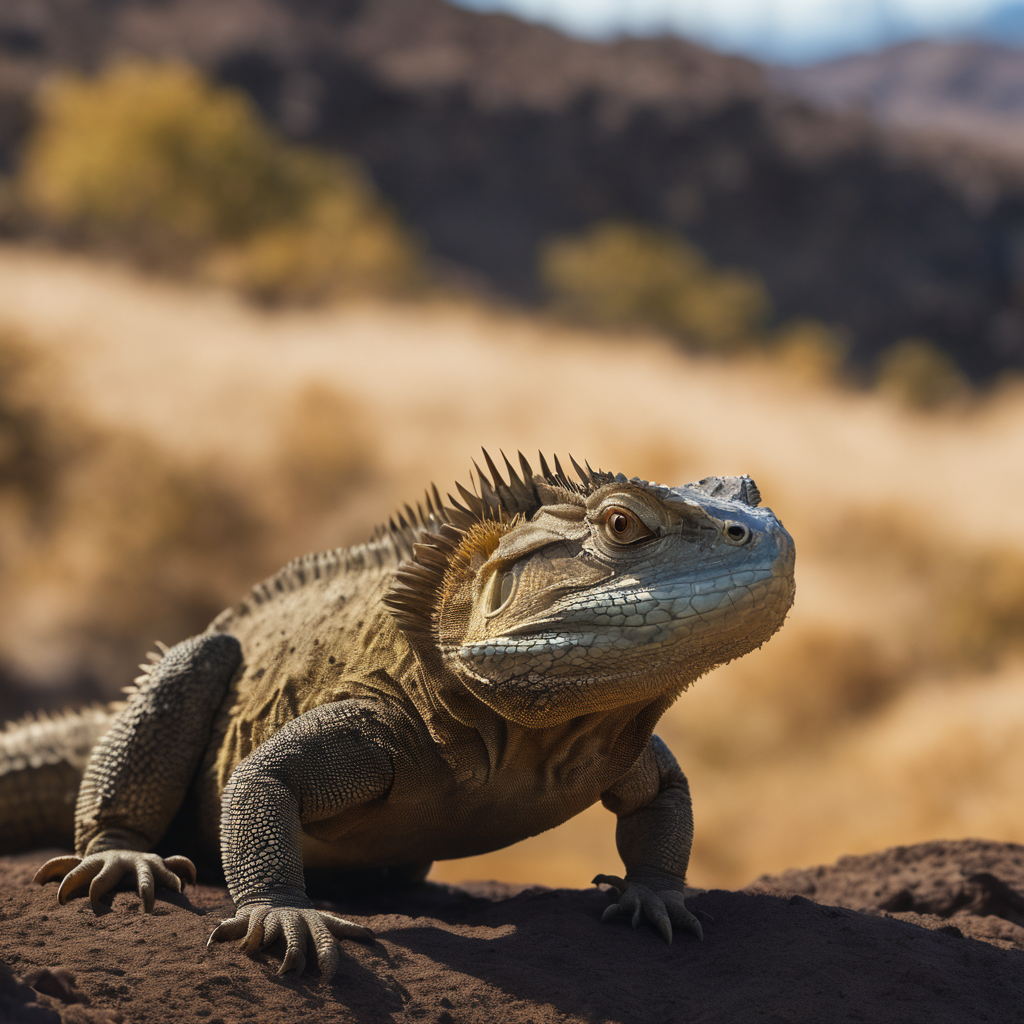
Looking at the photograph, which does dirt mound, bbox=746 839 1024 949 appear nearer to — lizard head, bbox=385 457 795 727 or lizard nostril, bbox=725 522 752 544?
lizard head, bbox=385 457 795 727

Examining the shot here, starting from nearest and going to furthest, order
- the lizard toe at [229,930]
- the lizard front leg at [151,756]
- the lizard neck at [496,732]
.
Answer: the lizard toe at [229,930] < the lizard neck at [496,732] < the lizard front leg at [151,756]

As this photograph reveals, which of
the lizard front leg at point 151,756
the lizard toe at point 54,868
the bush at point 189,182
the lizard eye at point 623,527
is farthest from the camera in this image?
the bush at point 189,182

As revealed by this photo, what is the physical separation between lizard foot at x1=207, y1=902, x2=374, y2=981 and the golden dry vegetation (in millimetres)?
9467

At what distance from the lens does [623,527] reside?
3973 mm

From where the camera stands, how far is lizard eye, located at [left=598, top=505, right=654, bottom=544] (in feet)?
12.9

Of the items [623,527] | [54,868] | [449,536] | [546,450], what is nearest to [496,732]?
[449,536]

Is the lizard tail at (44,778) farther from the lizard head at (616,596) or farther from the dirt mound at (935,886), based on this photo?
the dirt mound at (935,886)

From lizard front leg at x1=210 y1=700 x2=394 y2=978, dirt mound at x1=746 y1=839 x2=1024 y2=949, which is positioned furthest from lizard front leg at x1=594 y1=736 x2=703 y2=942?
lizard front leg at x1=210 y1=700 x2=394 y2=978

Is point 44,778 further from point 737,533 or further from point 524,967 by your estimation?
point 737,533

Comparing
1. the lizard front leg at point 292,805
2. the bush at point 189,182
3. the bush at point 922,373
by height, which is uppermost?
the bush at point 922,373

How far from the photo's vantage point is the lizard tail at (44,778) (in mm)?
6113

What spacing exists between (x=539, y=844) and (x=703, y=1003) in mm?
13095

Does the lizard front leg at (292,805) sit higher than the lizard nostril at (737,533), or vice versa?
the lizard nostril at (737,533)

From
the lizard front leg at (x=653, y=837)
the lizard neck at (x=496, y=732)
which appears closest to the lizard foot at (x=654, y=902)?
the lizard front leg at (x=653, y=837)
